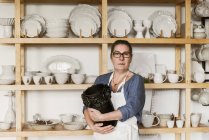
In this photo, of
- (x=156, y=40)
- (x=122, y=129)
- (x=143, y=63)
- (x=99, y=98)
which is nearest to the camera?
(x=99, y=98)

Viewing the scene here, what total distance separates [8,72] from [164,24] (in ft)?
4.32

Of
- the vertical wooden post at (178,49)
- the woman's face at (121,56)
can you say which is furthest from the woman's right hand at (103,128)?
the vertical wooden post at (178,49)

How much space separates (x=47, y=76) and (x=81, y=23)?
19.6 inches

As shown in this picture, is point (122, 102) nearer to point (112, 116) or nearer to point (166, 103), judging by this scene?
point (112, 116)

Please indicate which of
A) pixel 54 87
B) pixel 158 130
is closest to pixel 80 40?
pixel 54 87

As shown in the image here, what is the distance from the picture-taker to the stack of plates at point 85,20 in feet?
9.69

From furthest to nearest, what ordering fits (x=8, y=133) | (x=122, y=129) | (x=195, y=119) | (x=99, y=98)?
(x=195, y=119), (x=8, y=133), (x=122, y=129), (x=99, y=98)

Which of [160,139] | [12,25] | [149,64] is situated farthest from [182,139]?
[12,25]

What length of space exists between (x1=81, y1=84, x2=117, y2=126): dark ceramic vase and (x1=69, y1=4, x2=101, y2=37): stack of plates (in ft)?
2.36

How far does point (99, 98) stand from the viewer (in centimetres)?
227

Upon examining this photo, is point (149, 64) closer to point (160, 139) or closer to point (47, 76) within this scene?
point (160, 139)

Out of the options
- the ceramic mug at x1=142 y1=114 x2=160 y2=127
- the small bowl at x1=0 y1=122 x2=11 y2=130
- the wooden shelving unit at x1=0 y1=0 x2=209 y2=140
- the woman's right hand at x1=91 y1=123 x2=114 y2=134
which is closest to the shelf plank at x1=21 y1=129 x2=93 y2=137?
the wooden shelving unit at x1=0 y1=0 x2=209 y2=140

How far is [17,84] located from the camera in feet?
9.34

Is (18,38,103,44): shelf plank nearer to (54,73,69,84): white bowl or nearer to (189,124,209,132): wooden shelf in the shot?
(54,73,69,84): white bowl
